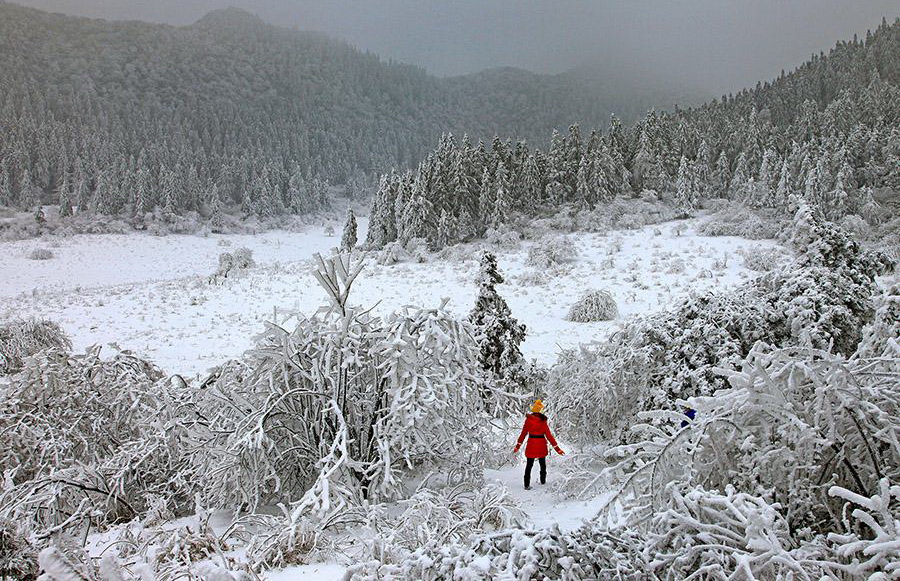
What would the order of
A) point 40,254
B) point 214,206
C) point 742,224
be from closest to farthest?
point 742,224 → point 40,254 → point 214,206

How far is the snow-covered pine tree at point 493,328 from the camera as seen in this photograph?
12102 millimetres

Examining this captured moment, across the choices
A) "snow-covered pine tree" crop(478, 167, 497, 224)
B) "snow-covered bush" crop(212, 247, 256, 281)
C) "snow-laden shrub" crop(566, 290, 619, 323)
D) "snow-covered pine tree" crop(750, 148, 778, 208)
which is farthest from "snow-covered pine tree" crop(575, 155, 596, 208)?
"snow-covered bush" crop(212, 247, 256, 281)

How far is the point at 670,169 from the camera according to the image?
46.7m

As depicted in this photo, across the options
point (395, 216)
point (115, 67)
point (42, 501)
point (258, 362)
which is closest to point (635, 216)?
point (395, 216)

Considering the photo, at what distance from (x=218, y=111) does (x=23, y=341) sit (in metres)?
117

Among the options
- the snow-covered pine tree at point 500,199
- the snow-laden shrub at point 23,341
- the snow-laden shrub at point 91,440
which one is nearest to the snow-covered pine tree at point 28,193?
the snow-covered pine tree at point 500,199

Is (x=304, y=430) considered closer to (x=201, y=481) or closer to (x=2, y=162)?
(x=201, y=481)

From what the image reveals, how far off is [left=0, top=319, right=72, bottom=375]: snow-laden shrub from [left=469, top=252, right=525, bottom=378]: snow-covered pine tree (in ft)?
33.5

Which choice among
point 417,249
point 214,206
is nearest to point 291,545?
point 417,249

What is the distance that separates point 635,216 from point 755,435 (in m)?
37.8

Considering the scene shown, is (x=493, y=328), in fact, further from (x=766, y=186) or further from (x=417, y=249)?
(x=766, y=186)

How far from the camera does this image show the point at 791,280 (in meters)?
8.46

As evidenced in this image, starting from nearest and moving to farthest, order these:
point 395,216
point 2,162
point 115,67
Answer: point 395,216 < point 2,162 < point 115,67

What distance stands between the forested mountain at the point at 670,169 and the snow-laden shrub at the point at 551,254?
9.02 meters
